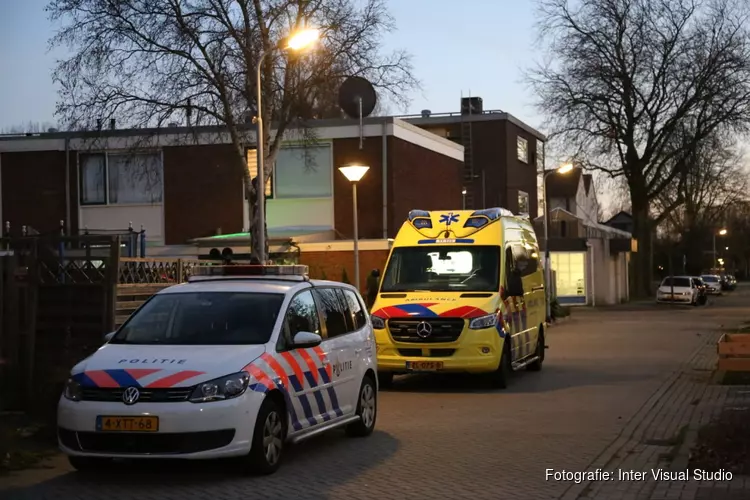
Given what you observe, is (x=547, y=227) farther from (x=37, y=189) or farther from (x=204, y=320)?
(x=204, y=320)

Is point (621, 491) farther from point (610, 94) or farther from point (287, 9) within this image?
point (610, 94)

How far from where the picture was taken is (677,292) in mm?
53406

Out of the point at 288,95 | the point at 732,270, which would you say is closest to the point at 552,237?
the point at 288,95

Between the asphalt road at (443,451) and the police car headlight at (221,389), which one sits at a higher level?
the police car headlight at (221,389)

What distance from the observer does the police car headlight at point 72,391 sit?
884 cm

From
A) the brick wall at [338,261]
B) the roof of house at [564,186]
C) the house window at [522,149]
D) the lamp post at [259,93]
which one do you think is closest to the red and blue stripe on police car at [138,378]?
the lamp post at [259,93]

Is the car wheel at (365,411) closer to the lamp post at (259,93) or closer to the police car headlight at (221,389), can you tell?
the police car headlight at (221,389)

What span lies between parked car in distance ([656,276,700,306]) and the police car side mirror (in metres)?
45.9

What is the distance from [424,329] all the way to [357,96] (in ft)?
59.1

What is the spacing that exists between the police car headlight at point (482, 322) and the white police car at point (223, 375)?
4.63 metres

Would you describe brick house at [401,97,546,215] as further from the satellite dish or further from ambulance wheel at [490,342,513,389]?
ambulance wheel at [490,342,513,389]

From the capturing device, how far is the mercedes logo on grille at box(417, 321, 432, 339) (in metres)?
→ 16.0

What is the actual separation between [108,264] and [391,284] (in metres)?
5.68

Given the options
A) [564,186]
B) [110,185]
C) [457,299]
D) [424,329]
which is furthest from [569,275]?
[424,329]
